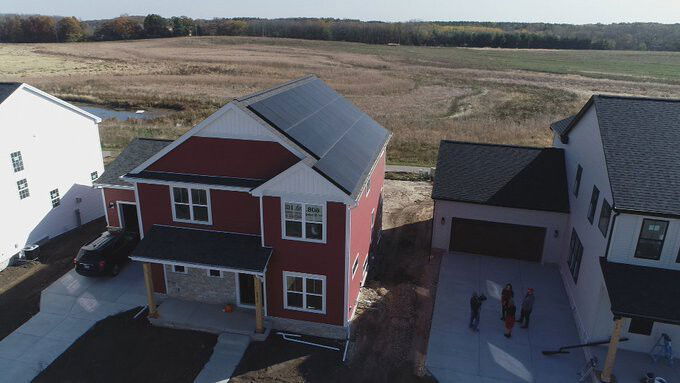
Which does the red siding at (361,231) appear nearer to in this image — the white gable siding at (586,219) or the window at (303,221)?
the window at (303,221)

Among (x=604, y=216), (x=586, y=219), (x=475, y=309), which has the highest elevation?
(x=604, y=216)

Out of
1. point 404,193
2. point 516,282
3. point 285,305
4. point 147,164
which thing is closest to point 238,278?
point 285,305

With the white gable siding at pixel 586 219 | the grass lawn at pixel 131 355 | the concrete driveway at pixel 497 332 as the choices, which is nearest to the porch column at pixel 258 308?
the grass lawn at pixel 131 355

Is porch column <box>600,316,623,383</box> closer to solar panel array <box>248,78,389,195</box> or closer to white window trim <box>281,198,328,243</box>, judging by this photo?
solar panel array <box>248,78,389,195</box>

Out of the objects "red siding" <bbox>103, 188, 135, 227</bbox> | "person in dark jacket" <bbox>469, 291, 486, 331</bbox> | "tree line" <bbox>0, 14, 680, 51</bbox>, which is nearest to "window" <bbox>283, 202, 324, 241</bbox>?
"person in dark jacket" <bbox>469, 291, 486, 331</bbox>

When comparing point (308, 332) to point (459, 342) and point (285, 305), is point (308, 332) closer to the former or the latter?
point (285, 305)

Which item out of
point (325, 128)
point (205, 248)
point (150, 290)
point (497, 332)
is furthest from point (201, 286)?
point (497, 332)

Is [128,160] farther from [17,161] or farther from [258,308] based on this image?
[258,308]
